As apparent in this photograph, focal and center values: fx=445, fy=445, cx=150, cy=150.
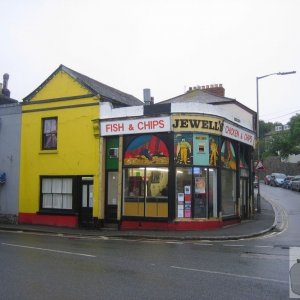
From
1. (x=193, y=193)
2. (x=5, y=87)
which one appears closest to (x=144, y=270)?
(x=193, y=193)

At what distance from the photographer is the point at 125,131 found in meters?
21.3

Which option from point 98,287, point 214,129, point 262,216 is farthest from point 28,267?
point 262,216

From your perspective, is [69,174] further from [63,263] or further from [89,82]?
[63,263]

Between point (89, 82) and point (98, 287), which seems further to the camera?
point (89, 82)

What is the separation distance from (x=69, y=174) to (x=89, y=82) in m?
4.98

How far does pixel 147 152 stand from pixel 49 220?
658cm

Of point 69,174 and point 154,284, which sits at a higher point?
point 69,174

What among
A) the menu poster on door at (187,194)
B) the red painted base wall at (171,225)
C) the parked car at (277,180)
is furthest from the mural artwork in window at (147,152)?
the parked car at (277,180)

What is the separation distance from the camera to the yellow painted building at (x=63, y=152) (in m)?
22.1

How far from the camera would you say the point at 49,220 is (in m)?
23.0

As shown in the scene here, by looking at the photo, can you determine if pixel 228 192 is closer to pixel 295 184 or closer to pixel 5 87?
pixel 5 87

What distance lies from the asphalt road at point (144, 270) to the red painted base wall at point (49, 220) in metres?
6.41

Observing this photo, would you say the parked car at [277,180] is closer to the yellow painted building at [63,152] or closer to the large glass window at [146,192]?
the yellow painted building at [63,152]

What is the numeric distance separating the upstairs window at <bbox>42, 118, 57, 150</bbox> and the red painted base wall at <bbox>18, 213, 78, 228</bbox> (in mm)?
3653
